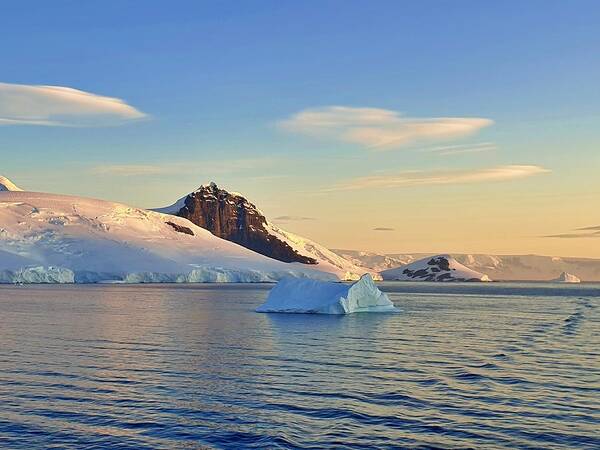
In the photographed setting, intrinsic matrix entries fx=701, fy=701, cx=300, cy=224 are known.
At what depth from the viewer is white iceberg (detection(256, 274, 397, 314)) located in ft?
234

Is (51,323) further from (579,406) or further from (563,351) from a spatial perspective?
(579,406)

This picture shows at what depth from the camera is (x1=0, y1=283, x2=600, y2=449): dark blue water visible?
60.9 ft

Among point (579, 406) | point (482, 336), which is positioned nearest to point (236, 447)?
point (579, 406)

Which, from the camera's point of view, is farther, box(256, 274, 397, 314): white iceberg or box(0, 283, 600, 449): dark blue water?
box(256, 274, 397, 314): white iceberg

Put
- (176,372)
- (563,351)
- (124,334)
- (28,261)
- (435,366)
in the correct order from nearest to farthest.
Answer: (176,372) < (435,366) < (563,351) < (124,334) < (28,261)

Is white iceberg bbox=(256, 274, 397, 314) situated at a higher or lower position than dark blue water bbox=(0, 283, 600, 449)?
higher

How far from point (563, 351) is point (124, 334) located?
27.1m

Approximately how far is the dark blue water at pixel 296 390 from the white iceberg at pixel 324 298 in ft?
76.0

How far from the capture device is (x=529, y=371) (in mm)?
30078

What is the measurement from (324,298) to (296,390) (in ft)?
154

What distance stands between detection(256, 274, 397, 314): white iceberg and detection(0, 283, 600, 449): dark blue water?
2316 cm

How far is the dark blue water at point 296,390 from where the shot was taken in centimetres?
1856

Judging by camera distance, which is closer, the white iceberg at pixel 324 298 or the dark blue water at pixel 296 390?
the dark blue water at pixel 296 390

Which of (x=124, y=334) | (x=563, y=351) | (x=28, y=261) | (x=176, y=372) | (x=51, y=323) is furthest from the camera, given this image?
(x=28, y=261)
